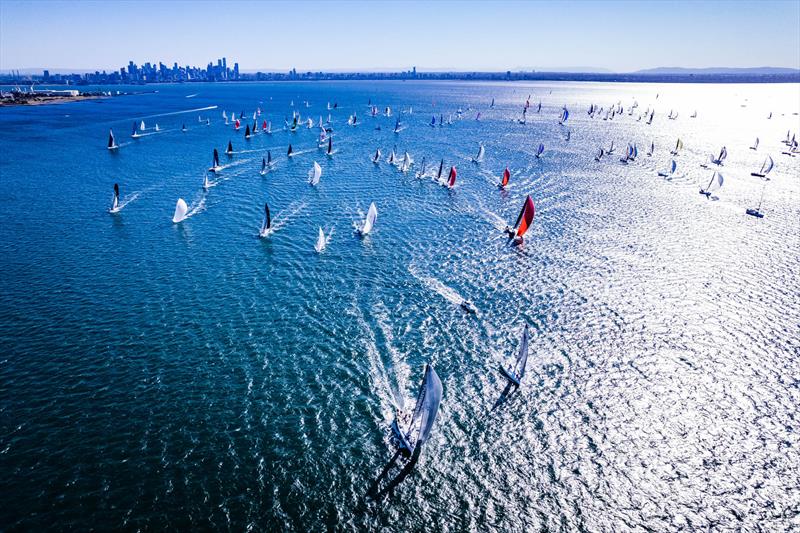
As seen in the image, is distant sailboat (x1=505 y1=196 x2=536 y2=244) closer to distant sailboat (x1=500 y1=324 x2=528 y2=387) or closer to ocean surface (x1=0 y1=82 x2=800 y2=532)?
ocean surface (x1=0 y1=82 x2=800 y2=532)

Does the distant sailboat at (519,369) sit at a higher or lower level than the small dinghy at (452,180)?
lower

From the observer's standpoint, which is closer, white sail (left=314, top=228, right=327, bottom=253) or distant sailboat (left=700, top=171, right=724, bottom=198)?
white sail (left=314, top=228, right=327, bottom=253)

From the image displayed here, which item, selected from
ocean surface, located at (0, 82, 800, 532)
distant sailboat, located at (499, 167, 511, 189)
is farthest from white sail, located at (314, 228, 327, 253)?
distant sailboat, located at (499, 167, 511, 189)

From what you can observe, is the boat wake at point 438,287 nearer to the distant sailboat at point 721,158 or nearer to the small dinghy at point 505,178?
the small dinghy at point 505,178

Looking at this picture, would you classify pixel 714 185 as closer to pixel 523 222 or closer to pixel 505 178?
pixel 505 178

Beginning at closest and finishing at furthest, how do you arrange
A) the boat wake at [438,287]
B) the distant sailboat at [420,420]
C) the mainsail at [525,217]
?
the distant sailboat at [420,420], the boat wake at [438,287], the mainsail at [525,217]

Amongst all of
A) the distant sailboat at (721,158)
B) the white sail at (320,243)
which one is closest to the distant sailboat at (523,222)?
the white sail at (320,243)

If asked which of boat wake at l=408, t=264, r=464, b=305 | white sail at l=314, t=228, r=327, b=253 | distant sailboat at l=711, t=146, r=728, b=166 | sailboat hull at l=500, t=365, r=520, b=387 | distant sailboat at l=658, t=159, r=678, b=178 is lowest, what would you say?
sailboat hull at l=500, t=365, r=520, b=387

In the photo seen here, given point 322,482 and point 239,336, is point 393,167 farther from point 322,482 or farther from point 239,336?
point 322,482
